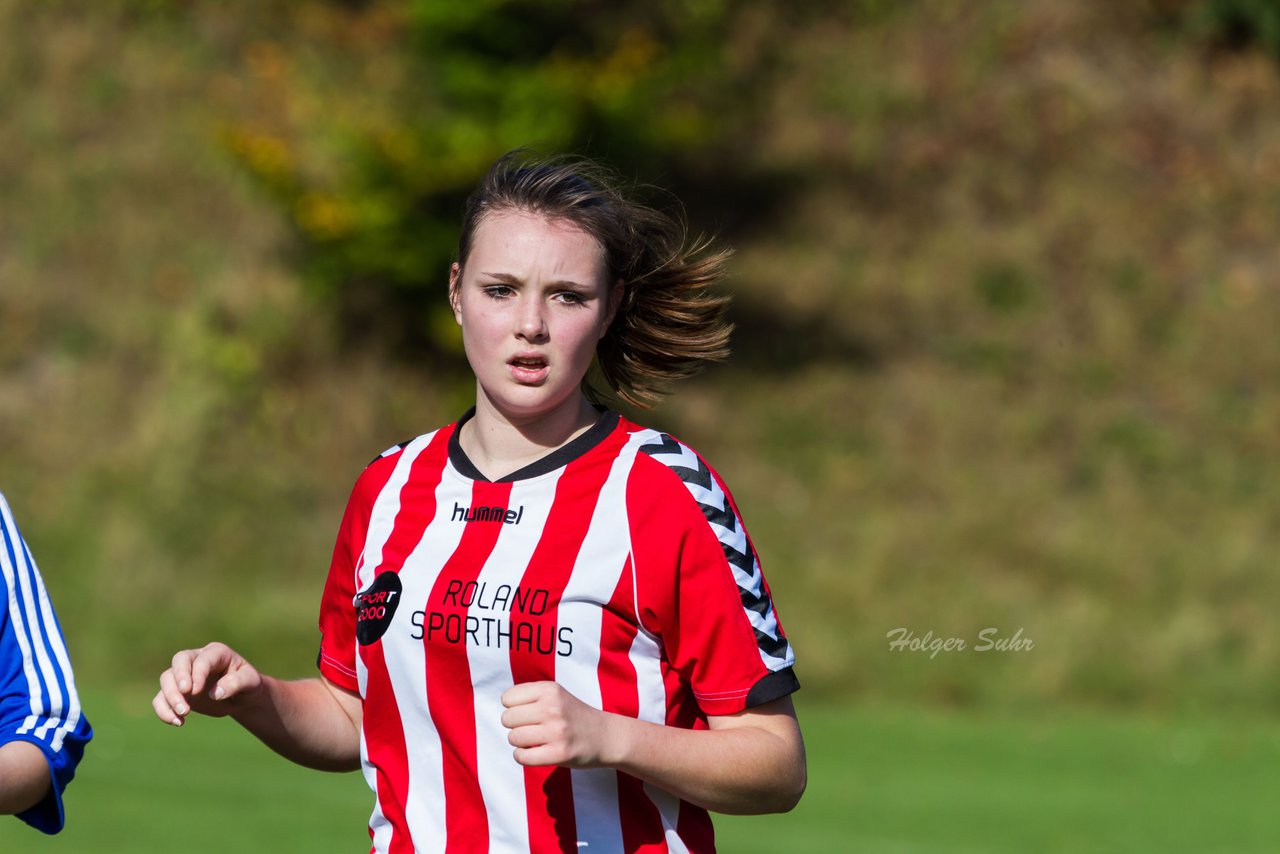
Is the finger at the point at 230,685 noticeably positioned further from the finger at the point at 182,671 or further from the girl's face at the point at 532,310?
the girl's face at the point at 532,310

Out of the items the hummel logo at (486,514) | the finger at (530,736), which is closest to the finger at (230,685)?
the hummel logo at (486,514)

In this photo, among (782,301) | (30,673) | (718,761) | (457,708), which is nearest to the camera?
(30,673)

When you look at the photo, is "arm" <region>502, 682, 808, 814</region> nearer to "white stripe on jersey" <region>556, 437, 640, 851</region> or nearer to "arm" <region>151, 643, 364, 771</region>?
"white stripe on jersey" <region>556, 437, 640, 851</region>

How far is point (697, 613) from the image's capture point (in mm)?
2797

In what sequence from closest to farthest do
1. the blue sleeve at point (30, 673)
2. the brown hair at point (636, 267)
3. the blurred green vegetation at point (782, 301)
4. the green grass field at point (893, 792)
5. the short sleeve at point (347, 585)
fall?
the blue sleeve at point (30, 673) → the brown hair at point (636, 267) → the short sleeve at point (347, 585) → the green grass field at point (893, 792) → the blurred green vegetation at point (782, 301)

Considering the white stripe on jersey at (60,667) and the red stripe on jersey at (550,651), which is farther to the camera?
the red stripe on jersey at (550,651)

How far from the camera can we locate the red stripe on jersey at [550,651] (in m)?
2.81

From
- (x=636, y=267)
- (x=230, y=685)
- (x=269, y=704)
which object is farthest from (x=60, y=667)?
(x=636, y=267)

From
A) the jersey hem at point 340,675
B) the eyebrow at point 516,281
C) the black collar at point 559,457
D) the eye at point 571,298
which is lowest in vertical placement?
the jersey hem at point 340,675

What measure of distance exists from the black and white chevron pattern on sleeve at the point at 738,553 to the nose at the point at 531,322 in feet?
0.90

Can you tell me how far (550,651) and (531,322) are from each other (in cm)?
52

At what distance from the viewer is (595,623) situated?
2801 millimetres

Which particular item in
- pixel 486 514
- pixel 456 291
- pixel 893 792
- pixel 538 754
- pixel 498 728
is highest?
pixel 893 792

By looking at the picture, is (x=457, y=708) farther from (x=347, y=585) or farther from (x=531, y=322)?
(x=531, y=322)
